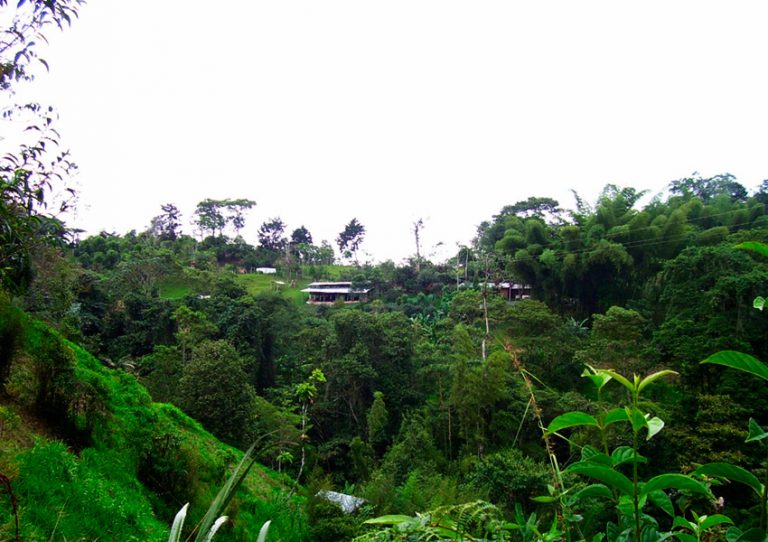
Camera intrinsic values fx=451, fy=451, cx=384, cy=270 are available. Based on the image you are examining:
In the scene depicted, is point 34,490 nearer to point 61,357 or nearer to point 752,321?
point 61,357

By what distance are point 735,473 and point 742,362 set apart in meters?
0.12

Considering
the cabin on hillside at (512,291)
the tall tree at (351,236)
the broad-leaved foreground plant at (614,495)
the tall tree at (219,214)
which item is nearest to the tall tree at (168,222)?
the tall tree at (219,214)

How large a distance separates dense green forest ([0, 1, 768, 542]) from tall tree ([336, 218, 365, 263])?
13.4 meters

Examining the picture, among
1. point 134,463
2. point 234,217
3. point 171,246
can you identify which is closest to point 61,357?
point 134,463

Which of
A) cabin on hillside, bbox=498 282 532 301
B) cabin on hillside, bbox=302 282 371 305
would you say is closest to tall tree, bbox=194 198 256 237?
cabin on hillside, bbox=302 282 371 305

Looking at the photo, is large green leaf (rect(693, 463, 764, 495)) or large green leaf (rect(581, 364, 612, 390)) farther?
large green leaf (rect(581, 364, 612, 390))

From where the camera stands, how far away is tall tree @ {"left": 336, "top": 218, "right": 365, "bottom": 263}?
38.0 meters

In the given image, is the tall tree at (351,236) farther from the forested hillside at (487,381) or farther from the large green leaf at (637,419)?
the large green leaf at (637,419)

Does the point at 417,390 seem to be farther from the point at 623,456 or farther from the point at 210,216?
the point at 210,216

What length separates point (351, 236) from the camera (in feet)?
125

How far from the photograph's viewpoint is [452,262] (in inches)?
1029

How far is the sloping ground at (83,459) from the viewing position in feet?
8.14

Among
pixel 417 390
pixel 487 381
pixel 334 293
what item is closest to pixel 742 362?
pixel 487 381

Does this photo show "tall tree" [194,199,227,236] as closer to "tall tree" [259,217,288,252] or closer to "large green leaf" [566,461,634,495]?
"tall tree" [259,217,288,252]
